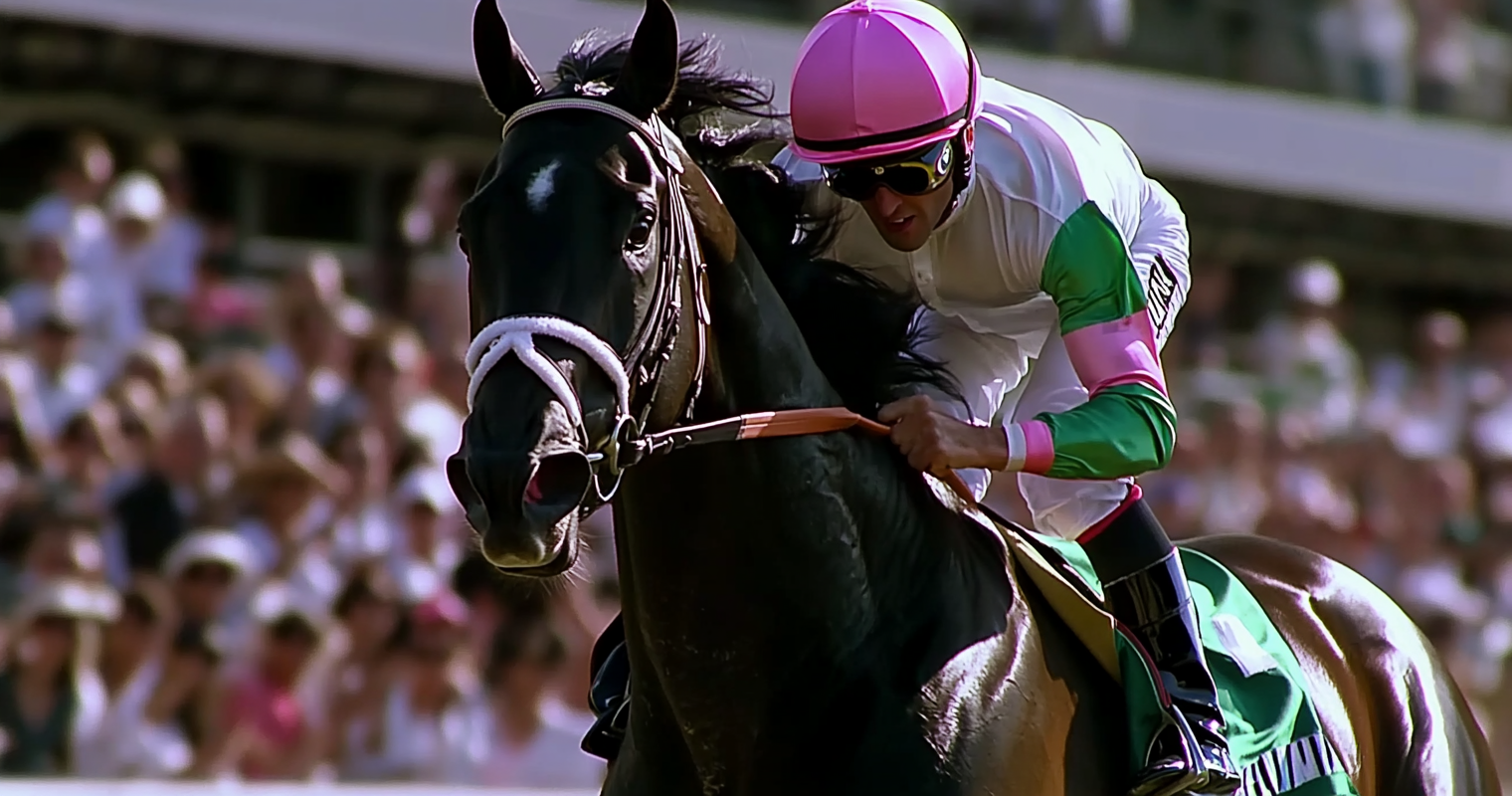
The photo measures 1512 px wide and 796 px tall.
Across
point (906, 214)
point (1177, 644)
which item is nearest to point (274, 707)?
point (1177, 644)

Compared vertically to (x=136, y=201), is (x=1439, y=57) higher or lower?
lower

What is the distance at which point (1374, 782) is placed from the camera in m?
4.22

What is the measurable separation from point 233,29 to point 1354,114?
6560mm

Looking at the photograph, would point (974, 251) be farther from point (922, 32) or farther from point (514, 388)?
point (514, 388)

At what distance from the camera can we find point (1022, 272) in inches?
137

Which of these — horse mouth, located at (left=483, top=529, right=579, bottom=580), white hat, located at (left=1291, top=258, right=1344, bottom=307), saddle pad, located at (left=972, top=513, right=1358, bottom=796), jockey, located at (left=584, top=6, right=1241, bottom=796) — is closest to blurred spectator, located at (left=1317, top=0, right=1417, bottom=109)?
white hat, located at (left=1291, top=258, right=1344, bottom=307)

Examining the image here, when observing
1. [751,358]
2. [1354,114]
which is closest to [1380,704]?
[751,358]

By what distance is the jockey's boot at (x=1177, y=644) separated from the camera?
351 cm

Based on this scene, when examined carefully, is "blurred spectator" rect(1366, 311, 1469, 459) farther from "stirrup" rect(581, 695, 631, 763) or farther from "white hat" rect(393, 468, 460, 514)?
"stirrup" rect(581, 695, 631, 763)

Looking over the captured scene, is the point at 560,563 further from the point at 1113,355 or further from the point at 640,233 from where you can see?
the point at 1113,355

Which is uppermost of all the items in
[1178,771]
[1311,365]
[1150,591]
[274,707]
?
[1150,591]

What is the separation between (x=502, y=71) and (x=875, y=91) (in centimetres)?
53

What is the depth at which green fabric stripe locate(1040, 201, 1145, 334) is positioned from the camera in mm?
3340

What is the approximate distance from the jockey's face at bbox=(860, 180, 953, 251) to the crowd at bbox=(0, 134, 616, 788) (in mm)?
3046
